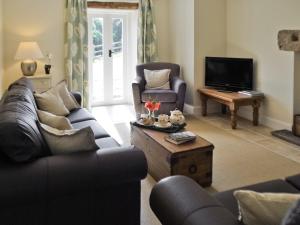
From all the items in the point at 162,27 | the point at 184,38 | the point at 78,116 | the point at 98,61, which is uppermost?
the point at 162,27

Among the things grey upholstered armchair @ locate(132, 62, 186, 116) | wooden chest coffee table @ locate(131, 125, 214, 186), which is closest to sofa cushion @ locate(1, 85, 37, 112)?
wooden chest coffee table @ locate(131, 125, 214, 186)

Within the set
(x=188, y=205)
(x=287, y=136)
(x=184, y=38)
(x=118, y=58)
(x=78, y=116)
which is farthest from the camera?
(x=118, y=58)

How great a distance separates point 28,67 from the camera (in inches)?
211

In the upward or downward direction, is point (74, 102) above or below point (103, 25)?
below

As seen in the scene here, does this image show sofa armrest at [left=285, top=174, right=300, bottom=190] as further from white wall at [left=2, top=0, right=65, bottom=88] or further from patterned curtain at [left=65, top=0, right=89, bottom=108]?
white wall at [left=2, top=0, right=65, bottom=88]

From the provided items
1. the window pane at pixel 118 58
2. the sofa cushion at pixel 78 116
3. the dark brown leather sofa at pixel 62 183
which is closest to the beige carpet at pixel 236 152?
the dark brown leather sofa at pixel 62 183

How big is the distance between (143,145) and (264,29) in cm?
285

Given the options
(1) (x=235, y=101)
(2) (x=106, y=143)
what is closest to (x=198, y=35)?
(1) (x=235, y=101)

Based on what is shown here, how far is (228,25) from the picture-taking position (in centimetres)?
591

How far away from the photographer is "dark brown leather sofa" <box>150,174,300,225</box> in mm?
1381

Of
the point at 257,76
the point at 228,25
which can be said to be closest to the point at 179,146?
the point at 257,76

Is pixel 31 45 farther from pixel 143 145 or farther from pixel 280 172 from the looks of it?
pixel 280 172

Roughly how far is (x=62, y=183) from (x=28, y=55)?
12.2 feet

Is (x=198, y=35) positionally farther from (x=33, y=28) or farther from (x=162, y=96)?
(x=33, y=28)
